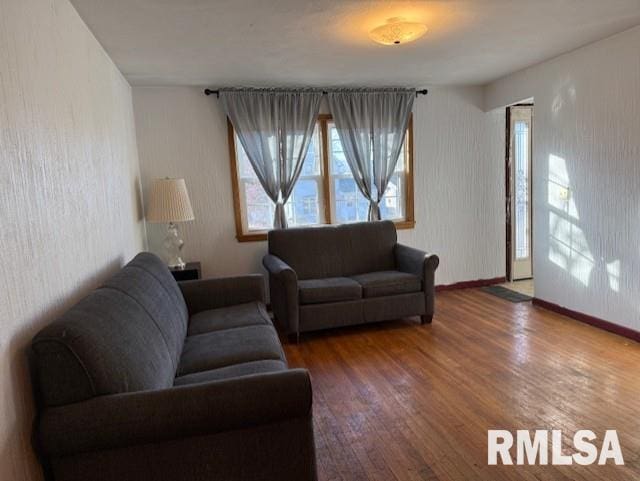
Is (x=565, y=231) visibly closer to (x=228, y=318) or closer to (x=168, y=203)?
(x=228, y=318)

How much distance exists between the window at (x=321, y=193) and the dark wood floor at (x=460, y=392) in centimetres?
133

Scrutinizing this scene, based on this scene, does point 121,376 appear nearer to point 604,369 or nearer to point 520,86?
point 604,369

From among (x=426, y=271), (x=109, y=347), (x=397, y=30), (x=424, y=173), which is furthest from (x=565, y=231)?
(x=109, y=347)

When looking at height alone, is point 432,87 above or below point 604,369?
above

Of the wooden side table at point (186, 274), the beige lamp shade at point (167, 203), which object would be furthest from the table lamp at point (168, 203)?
the wooden side table at point (186, 274)

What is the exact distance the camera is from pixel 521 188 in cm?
507

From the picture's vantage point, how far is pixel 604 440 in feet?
6.65

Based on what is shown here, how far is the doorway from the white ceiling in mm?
1042

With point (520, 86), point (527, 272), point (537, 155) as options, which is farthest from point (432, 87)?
point (527, 272)

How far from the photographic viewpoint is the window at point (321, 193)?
4324 mm

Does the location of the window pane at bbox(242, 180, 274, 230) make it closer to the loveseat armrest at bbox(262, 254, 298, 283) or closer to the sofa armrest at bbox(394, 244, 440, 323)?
the loveseat armrest at bbox(262, 254, 298, 283)

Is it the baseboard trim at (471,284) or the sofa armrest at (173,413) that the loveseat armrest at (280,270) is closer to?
the sofa armrest at (173,413)

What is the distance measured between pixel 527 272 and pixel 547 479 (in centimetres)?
381

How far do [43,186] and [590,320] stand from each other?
3.99 m
